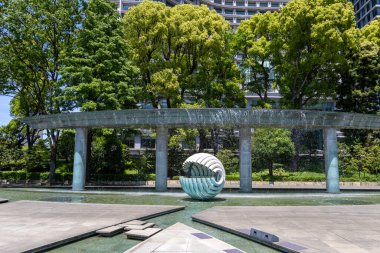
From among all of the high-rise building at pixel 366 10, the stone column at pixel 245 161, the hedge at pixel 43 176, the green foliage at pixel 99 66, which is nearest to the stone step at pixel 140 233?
the stone column at pixel 245 161

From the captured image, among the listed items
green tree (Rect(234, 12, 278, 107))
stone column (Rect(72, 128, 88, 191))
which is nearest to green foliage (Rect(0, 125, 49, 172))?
stone column (Rect(72, 128, 88, 191))

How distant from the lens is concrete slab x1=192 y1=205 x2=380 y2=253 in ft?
24.0

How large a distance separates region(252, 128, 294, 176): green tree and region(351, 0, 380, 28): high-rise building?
46889 mm

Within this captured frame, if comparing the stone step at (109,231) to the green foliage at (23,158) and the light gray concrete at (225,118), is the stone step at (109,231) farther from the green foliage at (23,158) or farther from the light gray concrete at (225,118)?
the green foliage at (23,158)

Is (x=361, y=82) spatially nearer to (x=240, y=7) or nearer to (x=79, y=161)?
(x=79, y=161)

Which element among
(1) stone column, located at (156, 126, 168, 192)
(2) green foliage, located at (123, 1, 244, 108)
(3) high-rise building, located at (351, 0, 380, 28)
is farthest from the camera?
(3) high-rise building, located at (351, 0, 380, 28)

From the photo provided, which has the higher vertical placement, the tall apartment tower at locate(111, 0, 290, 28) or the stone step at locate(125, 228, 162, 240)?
the tall apartment tower at locate(111, 0, 290, 28)

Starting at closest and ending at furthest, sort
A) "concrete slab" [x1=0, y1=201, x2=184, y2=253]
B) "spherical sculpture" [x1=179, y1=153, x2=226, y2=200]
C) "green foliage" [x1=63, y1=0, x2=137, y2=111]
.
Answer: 1. "concrete slab" [x1=0, y1=201, x2=184, y2=253]
2. "spherical sculpture" [x1=179, y1=153, x2=226, y2=200]
3. "green foliage" [x1=63, y1=0, x2=137, y2=111]

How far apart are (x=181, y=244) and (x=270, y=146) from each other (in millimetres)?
31817

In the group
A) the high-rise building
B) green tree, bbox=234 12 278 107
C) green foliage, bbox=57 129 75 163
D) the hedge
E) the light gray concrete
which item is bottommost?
the hedge

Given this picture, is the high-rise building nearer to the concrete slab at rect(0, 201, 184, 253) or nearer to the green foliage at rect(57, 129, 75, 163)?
the green foliage at rect(57, 129, 75, 163)

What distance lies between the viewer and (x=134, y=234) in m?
8.52

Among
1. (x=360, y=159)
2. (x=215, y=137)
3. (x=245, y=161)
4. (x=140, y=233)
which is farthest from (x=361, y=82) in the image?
(x=140, y=233)

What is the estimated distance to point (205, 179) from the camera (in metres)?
16.2
